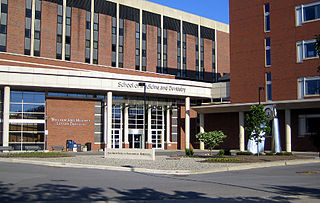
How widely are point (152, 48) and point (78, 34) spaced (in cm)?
1306

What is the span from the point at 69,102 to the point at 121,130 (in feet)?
25.7

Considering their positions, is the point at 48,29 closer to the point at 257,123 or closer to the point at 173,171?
the point at 257,123

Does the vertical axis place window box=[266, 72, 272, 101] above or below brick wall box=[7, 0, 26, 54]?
below

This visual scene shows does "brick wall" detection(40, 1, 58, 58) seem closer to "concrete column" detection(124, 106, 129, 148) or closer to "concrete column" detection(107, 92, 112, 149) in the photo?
"concrete column" detection(107, 92, 112, 149)

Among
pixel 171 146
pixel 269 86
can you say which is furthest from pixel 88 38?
pixel 269 86

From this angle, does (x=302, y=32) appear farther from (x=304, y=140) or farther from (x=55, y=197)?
(x=55, y=197)

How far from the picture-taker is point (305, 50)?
144 feet

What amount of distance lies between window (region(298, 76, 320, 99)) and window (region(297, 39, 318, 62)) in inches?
95.9

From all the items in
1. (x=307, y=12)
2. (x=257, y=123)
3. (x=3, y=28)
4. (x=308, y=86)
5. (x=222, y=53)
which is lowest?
(x=257, y=123)

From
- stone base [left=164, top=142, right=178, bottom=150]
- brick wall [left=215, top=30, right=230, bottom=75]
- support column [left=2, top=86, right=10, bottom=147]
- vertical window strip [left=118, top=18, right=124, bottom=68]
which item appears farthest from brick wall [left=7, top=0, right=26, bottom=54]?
brick wall [left=215, top=30, right=230, bottom=75]

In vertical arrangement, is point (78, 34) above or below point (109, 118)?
above

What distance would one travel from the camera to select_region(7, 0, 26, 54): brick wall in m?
49.6

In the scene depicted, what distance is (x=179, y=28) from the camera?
222 feet

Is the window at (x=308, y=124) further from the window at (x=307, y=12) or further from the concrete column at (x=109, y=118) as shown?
the concrete column at (x=109, y=118)
